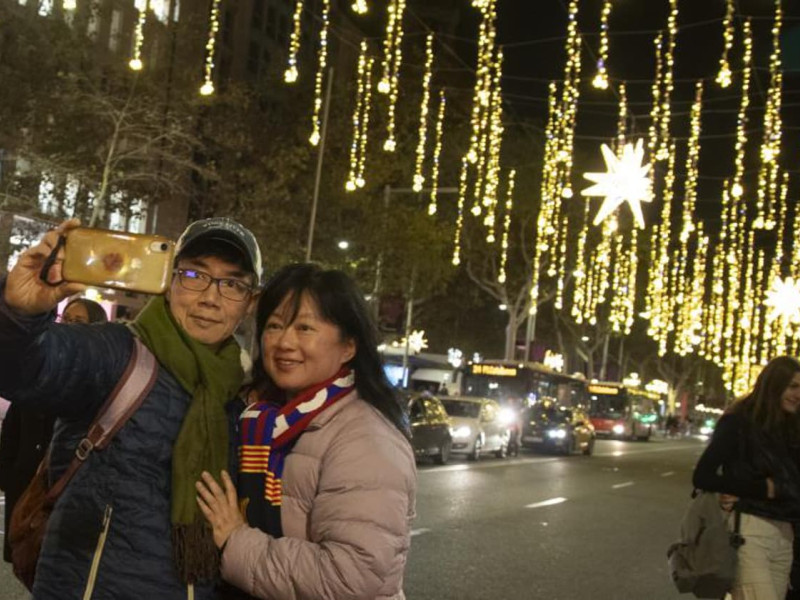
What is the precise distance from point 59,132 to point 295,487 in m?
21.6

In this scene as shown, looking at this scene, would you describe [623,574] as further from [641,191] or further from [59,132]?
[59,132]

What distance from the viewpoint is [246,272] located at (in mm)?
2934

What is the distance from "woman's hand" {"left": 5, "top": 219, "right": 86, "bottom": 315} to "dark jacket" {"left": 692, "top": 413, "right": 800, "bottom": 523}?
3.82 metres

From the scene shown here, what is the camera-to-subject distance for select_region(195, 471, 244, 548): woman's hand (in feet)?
8.39

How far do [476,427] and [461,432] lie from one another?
0.42 m

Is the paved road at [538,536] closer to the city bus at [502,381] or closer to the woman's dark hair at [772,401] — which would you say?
the woman's dark hair at [772,401]

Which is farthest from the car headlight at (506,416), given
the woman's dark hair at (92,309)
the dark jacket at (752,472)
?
the woman's dark hair at (92,309)

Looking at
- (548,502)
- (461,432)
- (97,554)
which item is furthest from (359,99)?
(97,554)

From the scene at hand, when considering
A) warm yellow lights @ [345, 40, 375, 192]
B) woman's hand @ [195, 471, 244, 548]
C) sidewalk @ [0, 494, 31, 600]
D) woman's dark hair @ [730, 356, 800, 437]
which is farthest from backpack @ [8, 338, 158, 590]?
warm yellow lights @ [345, 40, 375, 192]

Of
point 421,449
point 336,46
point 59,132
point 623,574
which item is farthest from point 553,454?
point 336,46

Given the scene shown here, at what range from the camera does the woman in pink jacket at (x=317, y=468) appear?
251cm

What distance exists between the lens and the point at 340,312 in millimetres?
2918

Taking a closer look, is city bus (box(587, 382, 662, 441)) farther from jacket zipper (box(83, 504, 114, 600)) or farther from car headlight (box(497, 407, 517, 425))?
jacket zipper (box(83, 504, 114, 600))

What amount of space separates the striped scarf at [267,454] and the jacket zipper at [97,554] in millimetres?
328
